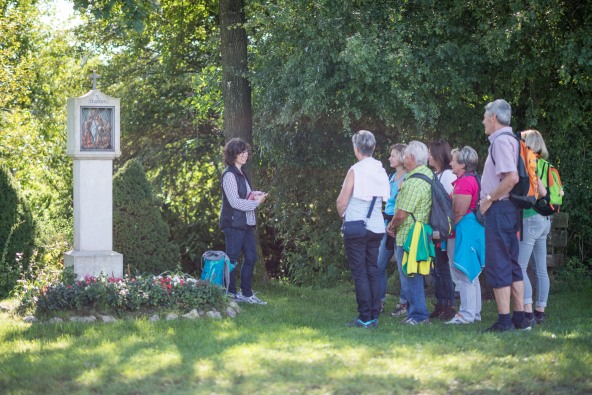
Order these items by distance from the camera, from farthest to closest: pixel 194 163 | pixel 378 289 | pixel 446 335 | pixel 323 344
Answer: pixel 194 163, pixel 378 289, pixel 446 335, pixel 323 344

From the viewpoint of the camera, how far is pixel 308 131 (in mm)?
12703

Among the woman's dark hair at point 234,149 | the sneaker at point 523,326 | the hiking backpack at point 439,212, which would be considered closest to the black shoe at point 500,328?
the sneaker at point 523,326

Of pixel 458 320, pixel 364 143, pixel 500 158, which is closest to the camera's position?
pixel 500 158

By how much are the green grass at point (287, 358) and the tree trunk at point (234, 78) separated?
4.63m

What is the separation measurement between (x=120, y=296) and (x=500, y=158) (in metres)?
4.22

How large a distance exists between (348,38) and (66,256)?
436 centimetres

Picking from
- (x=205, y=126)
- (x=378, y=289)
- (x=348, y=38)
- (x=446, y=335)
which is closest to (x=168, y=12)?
(x=205, y=126)

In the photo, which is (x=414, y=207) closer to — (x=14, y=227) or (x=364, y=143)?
(x=364, y=143)

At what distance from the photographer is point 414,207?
27.4 ft

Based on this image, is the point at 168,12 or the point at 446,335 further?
the point at 168,12

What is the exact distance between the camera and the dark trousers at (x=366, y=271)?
8.05 meters

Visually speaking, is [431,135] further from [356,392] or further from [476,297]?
[356,392]

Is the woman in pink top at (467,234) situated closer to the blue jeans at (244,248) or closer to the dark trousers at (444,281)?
the dark trousers at (444,281)

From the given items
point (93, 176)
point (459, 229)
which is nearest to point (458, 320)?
point (459, 229)
